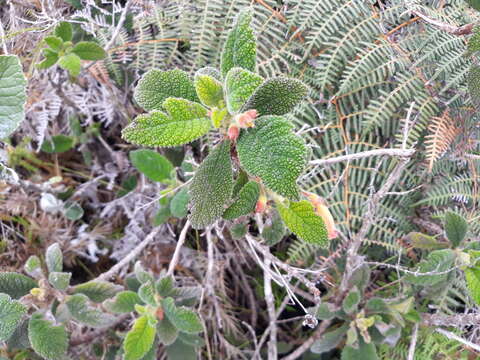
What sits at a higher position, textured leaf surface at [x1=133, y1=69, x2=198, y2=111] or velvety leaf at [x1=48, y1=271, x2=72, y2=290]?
textured leaf surface at [x1=133, y1=69, x2=198, y2=111]

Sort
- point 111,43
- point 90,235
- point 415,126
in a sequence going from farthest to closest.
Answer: point 90,235 → point 111,43 → point 415,126

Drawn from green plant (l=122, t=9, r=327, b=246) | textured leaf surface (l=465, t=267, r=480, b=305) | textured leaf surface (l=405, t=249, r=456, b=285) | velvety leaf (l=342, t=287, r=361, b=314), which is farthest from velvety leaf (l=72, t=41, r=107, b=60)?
textured leaf surface (l=465, t=267, r=480, b=305)

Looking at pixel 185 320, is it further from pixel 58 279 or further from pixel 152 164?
pixel 152 164

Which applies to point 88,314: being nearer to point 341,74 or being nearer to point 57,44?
point 57,44

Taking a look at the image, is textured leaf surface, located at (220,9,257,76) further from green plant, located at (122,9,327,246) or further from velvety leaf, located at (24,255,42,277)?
velvety leaf, located at (24,255,42,277)

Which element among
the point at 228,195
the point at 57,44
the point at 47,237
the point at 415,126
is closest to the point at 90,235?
the point at 47,237

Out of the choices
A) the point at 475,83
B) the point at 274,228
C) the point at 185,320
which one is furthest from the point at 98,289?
the point at 475,83
